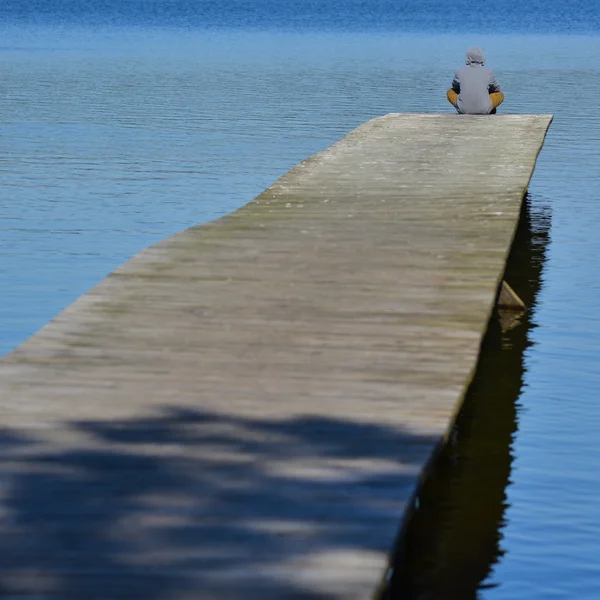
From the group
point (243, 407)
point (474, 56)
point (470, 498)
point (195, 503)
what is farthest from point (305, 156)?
point (195, 503)

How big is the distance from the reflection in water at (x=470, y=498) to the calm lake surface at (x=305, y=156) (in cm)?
2

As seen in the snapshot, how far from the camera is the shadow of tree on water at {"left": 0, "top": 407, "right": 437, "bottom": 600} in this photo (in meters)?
4.27

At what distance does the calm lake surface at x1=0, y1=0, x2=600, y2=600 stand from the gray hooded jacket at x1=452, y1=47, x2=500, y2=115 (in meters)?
1.41

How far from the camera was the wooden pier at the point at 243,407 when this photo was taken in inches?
173

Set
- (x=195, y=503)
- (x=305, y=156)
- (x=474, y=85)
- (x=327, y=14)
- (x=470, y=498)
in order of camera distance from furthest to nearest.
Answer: (x=327, y=14) → (x=305, y=156) → (x=474, y=85) → (x=470, y=498) → (x=195, y=503)

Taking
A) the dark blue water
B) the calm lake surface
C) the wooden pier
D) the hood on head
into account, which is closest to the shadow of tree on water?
the wooden pier

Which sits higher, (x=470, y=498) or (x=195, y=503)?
(x=470, y=498)

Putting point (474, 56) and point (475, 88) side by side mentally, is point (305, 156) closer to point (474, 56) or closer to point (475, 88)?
point (475, 88)

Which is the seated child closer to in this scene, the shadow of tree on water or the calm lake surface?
the calm lake surface

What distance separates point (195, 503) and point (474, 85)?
15275 mm

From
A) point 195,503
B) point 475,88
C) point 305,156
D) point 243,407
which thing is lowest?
point 195,503

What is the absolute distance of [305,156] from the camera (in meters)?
20.3

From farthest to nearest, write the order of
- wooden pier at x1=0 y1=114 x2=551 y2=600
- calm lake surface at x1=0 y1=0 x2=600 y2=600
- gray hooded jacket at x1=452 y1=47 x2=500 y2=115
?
1. gray hooded jacket at x1=452 y1=47 x2=500 y2=115
2. calm lake surface at x1=0 y1=0 x2=600 y2=600
3. wooden pier at x1=0 y1=114 x2=551 y2=600

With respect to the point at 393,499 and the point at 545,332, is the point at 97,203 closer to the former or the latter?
the point at 545,332
